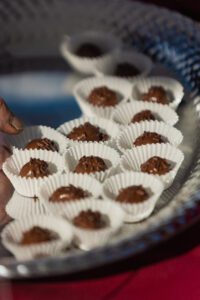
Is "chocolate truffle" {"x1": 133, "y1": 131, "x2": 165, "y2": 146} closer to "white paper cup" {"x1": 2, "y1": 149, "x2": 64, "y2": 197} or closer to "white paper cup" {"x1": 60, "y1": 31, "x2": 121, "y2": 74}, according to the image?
"white paper cup" {"x1": 2, "y1": 149, "x2": 64, "y2": 197}

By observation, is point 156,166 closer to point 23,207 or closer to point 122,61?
point 23,207

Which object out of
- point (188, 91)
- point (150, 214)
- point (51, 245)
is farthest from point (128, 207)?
point (188, 91)

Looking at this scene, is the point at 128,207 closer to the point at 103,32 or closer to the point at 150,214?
the point at 150,214

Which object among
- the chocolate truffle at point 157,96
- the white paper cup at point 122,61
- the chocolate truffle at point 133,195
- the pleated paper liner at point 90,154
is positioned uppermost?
the white paper cup at point 122,61

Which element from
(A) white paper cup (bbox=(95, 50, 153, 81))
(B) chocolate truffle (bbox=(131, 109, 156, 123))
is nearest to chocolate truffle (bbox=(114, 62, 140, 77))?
(A) white paper cup (bbox=(95, 50, 153, 81))

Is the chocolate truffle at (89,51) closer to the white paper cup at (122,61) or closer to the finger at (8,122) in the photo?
the white paper cup at (122,61)

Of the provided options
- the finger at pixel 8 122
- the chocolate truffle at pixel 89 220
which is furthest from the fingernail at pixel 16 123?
the chocolate truffle at pixel 89 220
